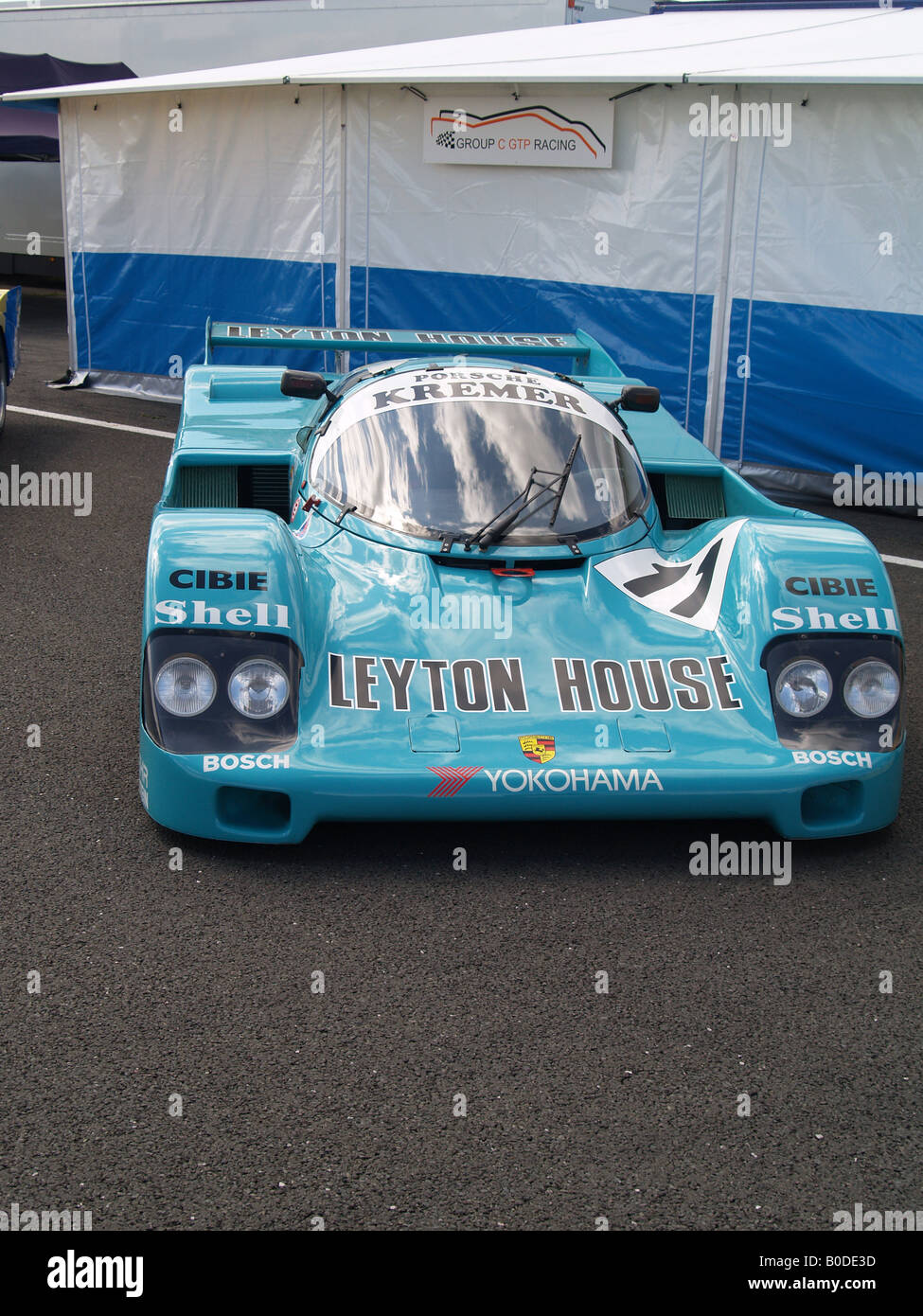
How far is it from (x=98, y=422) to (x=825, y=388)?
526cm

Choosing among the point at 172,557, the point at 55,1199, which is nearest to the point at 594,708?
the point at 172,557

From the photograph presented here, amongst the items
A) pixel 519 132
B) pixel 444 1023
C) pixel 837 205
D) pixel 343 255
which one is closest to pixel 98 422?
pixel 343 255

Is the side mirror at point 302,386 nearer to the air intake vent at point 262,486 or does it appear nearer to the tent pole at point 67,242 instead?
the air intake vent at point 262,486

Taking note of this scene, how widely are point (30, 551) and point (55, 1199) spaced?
4.70 metres

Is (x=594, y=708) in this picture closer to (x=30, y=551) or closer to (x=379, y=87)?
(x=30, y=551)

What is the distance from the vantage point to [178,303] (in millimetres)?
10953

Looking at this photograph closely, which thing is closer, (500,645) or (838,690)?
(838,690)

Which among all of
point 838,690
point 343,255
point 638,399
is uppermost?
point 343,255

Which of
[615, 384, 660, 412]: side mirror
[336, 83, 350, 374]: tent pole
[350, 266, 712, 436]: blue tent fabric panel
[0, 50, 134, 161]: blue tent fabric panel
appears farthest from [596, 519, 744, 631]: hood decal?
[0, 50, 134, 161]: blue tent fabric panel

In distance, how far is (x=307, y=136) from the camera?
9.95 metres

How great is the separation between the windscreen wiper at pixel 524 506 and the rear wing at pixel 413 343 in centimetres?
174

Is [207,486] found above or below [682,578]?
above

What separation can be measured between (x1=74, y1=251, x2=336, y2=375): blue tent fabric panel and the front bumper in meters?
7.18

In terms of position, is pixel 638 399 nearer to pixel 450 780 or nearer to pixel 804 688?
pixel 804 688
